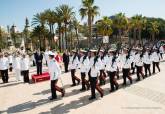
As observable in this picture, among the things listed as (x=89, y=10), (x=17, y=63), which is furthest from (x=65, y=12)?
(x=17, y=63)

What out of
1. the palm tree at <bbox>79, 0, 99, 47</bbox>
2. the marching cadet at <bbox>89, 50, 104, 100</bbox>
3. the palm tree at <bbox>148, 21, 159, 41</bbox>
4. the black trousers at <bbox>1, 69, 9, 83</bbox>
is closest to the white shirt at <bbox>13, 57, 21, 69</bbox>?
the black trousers at <bbox>1, 69, 9, 83</bbox>

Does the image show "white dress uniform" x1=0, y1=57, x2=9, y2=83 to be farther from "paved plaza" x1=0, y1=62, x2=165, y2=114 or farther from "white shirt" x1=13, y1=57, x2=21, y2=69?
"paved plaza" x1=0, y1=62, x2=165, y2=114

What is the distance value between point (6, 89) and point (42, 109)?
5.51 meters

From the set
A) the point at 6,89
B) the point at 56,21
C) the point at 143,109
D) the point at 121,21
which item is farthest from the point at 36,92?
the point at 121,21

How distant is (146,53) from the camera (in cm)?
1659

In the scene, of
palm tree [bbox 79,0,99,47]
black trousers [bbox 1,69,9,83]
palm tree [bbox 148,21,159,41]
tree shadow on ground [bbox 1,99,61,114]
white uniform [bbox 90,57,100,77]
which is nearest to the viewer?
tree shadow on ground [bbox 1,99,61,114]

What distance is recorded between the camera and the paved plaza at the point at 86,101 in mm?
9930

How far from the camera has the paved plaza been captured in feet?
32.6

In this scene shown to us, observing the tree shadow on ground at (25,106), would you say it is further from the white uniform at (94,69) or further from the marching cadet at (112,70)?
the marching cadet at (112,70)

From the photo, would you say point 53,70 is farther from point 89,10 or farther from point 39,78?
point 89,10

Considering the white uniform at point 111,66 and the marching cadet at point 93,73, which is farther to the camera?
the white uniform at point 111,66

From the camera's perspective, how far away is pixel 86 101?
11172 mm

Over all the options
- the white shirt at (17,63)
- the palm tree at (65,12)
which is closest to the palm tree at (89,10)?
the palm tree at (65,12)

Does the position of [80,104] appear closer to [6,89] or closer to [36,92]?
[36,92]
